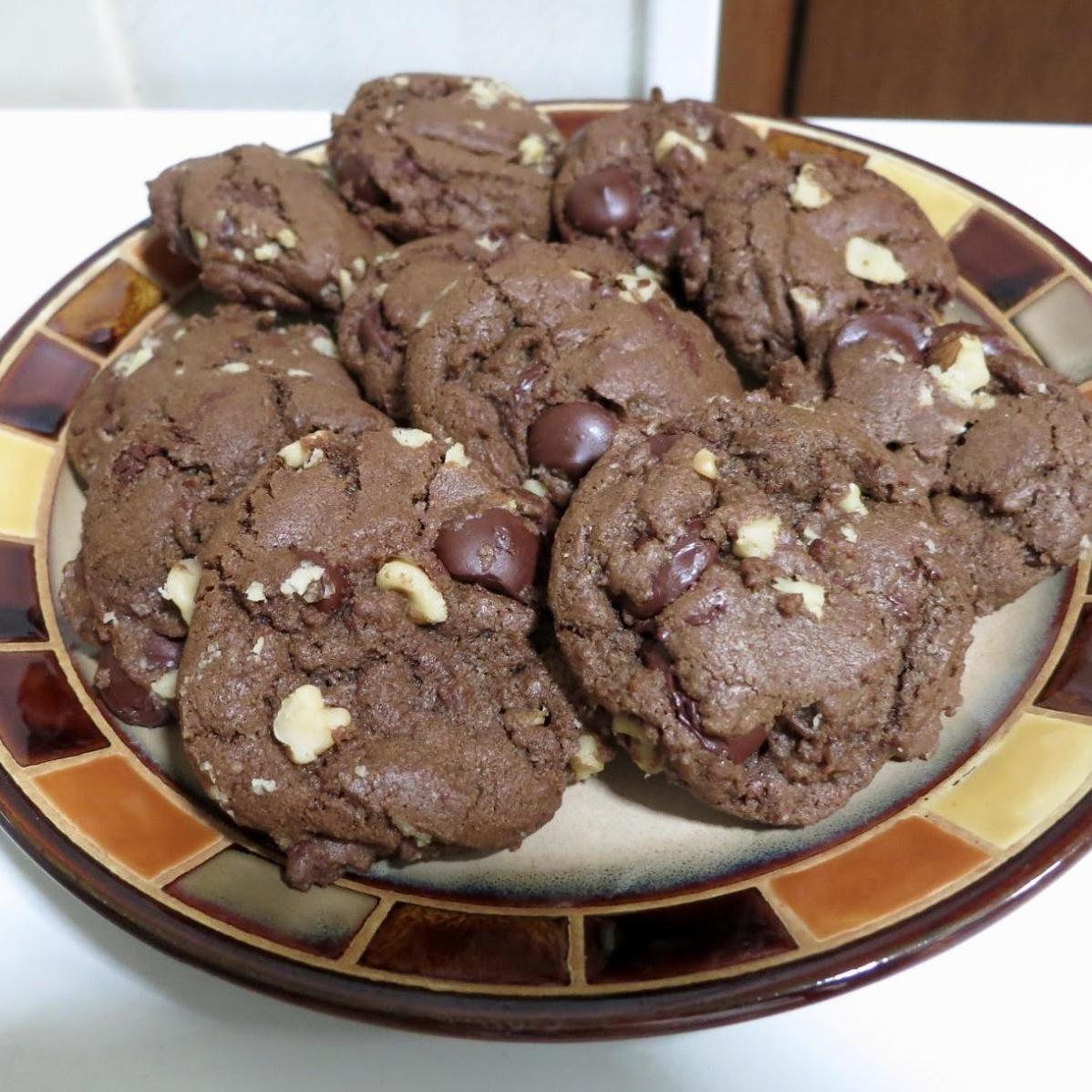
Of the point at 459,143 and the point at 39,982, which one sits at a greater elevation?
the point at 459,143

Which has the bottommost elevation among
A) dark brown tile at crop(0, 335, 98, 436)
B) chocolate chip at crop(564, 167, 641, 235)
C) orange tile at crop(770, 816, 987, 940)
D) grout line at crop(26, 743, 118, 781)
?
orange tile at crop(770, 816, 987, 940)

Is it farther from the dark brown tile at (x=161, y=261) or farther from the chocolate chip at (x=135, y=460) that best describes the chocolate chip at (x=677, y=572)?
the dark brown tile at (x=161, y=261)

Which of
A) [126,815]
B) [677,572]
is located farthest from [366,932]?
[677,572]

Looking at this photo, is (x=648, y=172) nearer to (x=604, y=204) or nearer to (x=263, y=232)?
(x=604, y=204)

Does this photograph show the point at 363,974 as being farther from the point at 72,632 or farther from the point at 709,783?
the point at 72,632

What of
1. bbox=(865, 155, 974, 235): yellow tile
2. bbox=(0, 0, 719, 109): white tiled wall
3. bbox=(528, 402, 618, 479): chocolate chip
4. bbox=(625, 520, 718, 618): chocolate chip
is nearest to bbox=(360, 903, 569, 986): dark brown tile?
bbox=(625, 520, 718, 618): chocolate chip

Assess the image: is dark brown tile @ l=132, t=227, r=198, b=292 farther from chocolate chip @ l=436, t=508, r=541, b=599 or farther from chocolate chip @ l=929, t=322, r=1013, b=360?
chocolate chip @ l=929, t=322, r=1013, b=360

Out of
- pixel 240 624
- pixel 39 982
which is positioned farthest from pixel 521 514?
pixel 39 982
